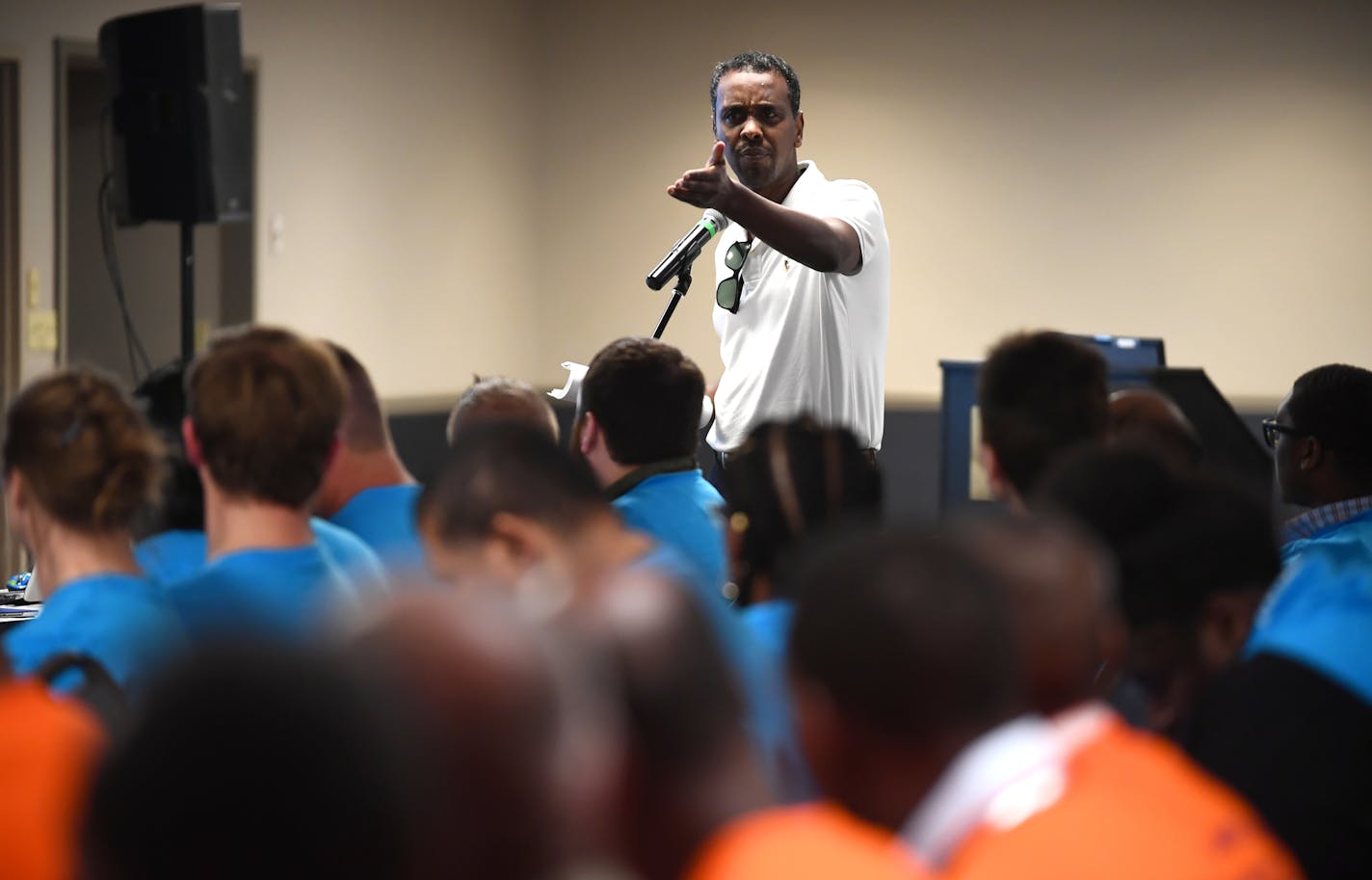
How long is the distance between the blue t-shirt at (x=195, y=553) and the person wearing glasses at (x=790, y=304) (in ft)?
3.82

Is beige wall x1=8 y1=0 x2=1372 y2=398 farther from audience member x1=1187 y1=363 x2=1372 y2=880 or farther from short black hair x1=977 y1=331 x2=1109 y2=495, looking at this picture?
audience member x1=1187 y1=363 x2=1372 y2=880

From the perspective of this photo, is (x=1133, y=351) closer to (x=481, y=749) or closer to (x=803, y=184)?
(x=803, y=184)

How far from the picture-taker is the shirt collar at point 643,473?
2.64 metres

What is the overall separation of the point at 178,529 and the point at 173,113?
206 centimetres

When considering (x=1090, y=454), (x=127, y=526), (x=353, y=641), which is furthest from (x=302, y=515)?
(x=353, y=641)

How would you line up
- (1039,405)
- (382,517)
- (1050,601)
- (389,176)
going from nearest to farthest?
(1050,601)
(1039,405)
(382,517)
(389,176)

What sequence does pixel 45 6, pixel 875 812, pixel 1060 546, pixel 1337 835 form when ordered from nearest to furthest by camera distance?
pixel 875 812 → pixel 1060 546 → pixel 1337 835 → pixel 45 6

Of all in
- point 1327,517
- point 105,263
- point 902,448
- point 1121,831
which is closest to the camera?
point 1121,831

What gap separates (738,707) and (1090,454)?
37.7 inches

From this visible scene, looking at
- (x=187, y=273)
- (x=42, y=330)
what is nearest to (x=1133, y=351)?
(x=187, y=273)

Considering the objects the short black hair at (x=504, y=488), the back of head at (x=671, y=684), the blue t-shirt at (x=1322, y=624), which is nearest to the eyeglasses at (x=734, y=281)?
the blue t-shirt at (x=1322, y=624)

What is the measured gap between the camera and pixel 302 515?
194 cm

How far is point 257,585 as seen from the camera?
1839 millimetres

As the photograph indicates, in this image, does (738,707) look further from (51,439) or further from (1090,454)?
(51,439)
